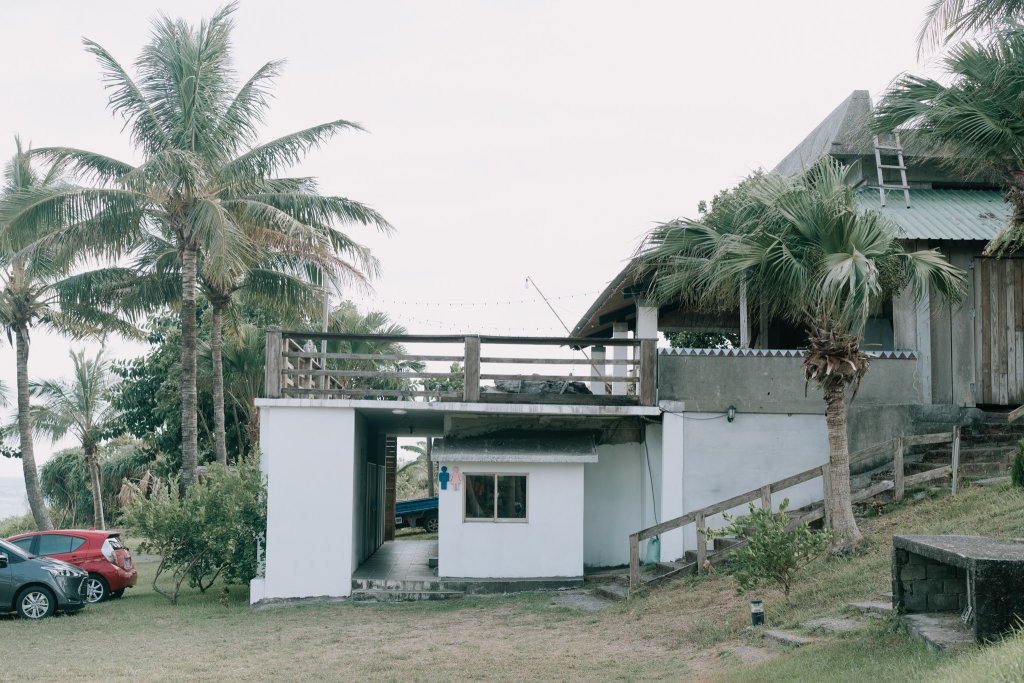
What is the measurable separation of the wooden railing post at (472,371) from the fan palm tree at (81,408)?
19.8 m

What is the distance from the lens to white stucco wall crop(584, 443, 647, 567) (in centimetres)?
1880

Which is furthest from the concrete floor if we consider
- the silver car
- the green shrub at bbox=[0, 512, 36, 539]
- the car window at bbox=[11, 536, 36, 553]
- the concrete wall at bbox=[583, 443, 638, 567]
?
the green shrub at bbox=[0, 512, 36, 539]

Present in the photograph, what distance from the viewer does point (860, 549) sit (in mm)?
12547

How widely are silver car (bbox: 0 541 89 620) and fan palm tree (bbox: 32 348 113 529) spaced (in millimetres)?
16950

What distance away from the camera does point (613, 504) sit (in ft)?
62.1

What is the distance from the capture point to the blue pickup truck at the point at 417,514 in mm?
30469

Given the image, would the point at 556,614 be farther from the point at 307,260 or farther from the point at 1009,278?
the point at 307,260

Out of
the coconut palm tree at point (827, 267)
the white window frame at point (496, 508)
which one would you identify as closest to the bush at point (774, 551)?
Answer: the coconut palm tree at point (827, 267)

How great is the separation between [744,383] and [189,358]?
10694mm

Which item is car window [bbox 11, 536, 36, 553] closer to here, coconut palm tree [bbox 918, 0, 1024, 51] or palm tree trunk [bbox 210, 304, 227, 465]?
palm tree trunk [bbox 210, 304, 227, 465]

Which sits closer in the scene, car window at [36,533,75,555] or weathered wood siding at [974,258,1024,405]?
weathered wood siding at [974,258,1024,405]

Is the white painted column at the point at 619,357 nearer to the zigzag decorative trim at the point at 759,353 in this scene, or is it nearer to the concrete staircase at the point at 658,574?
the zigzag decorative trim at the point at 759,353

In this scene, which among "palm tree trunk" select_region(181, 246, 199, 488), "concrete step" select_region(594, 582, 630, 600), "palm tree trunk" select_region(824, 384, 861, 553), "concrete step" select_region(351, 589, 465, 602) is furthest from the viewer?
"palm tree trunk" select_region(181, 246, 199, 488)

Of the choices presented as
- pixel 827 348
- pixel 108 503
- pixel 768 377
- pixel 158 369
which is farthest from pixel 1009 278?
pixel 108 503
